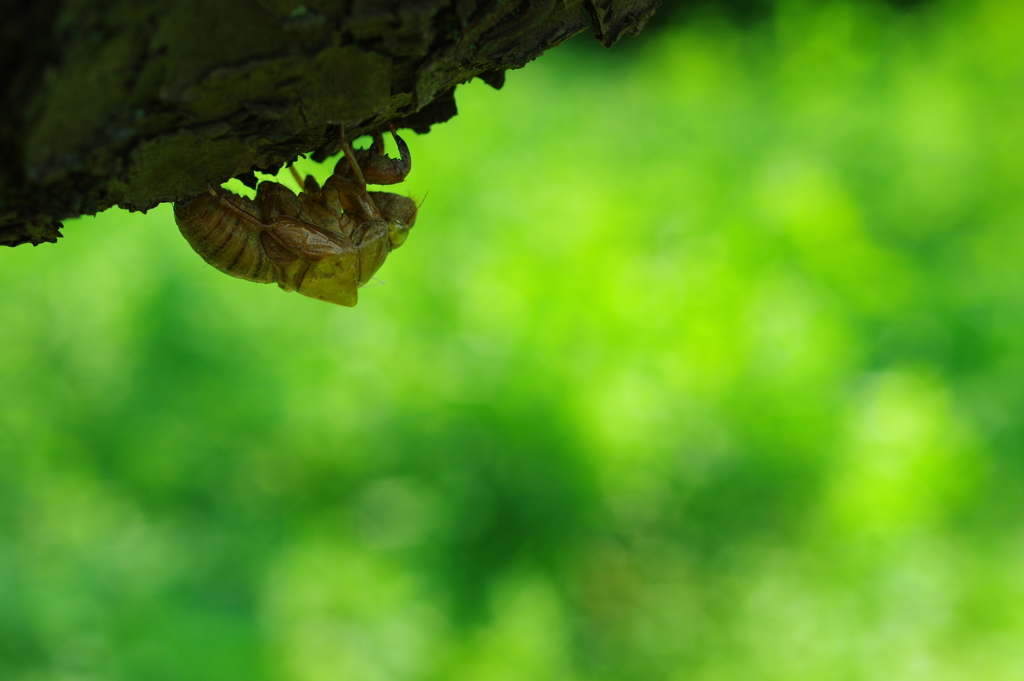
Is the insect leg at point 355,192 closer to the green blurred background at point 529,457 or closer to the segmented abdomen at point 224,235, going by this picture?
the segmented abdomen at point 224,235

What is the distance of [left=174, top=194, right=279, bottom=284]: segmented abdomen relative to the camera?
1153 millimetres

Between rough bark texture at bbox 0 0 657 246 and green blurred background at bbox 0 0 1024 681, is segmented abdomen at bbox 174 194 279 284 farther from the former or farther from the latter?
green blurred background at bbox 0 0 1024 681

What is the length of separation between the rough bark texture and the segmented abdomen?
0.46 feet

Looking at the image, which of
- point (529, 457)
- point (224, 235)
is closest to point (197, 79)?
point (224, 235)

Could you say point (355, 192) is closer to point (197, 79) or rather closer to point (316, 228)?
point (316, 228)

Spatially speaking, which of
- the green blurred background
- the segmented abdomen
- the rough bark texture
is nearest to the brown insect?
the segmented abdomen

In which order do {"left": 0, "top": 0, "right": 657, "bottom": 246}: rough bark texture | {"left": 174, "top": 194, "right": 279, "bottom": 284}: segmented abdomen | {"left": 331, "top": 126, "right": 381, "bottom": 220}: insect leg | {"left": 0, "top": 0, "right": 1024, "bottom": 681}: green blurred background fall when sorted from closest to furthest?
{"left": 0, "top": 0, "right": 657, "bottom": 246}: rough bark texture
{"left": 174, "top": 194, "right": 279, "bottom": 284}: segmented abdomen
{"left": 331, "top": 126, "right": 381, "bottom": 220}: insect leg
{"left": 0, "top": 0, "right": 1024, "bottom": 681}: green blurred background

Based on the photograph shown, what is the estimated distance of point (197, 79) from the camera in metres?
0.81

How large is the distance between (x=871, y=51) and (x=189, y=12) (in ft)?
20.2

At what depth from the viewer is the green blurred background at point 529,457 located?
2.63 meters

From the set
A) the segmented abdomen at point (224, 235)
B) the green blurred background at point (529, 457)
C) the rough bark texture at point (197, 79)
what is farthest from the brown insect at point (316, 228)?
the green blurred background at point (529, 457)

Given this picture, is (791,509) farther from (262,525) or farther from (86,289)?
(86,289)

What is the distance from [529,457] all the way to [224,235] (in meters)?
1.94

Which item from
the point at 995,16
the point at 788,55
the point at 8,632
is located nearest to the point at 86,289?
the point at 8,632
